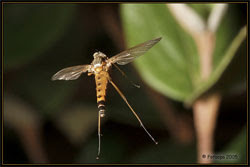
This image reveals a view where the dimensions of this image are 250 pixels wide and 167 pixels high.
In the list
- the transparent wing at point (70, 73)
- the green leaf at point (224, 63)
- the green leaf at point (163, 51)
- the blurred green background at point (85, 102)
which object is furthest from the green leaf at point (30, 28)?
the green leaf at point (224, 63)

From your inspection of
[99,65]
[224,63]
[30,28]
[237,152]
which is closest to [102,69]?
[99,65]

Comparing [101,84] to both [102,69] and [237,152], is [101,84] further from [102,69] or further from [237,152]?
[237,152]

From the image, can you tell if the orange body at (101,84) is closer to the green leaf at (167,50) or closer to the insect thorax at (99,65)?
the insect thorax at (99,65)

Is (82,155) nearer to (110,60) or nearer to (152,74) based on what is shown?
(152,74)

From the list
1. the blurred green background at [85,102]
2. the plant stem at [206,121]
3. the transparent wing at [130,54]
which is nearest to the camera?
the transparent wing at [130,54]

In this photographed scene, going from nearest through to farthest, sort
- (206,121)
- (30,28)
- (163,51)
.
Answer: (206,121)
(163,51)
(30,28)

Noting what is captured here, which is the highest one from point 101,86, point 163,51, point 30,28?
point 30,28

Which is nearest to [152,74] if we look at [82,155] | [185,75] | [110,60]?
[185,75]

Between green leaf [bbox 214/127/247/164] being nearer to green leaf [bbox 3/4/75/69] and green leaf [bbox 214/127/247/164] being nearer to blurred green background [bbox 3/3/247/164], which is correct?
blurred green background [bbox 3/3/247/164]
